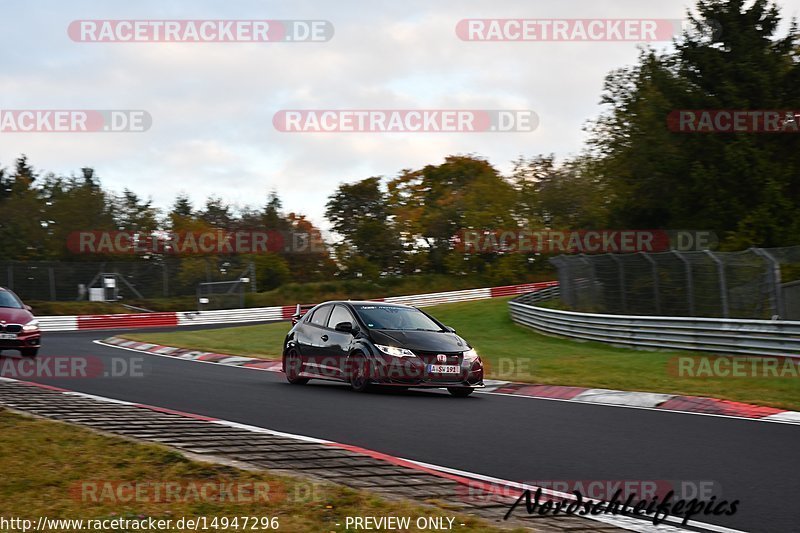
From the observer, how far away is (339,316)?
15.2 metres

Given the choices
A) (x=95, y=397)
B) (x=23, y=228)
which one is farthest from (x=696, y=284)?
(x=23, y=228)

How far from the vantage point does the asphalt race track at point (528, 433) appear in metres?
7.50

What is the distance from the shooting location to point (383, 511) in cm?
566

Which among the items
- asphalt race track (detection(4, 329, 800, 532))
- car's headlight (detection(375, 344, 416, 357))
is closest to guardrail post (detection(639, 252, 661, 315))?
asphalt race track (detection(4, 329, 800, 532))

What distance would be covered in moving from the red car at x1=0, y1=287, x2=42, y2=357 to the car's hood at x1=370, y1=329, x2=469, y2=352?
9146mm

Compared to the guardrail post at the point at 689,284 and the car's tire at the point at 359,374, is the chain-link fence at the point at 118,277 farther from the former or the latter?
the car's tire at the point at 359,374

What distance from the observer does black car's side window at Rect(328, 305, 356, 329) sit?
1499 centimetres

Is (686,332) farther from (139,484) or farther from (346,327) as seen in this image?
(139,484)

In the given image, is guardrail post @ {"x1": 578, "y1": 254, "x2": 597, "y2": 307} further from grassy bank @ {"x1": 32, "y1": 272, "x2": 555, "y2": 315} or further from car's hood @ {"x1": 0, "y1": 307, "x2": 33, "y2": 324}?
grassy bank @ {"x1": 32, "y1": 272, "x2": 555, "y2": 315}

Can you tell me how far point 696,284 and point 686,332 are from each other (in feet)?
4.11

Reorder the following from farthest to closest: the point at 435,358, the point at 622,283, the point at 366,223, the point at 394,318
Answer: the point at 366,223 < the point at 622,283 < the point at 394,318 < the point at 435,358

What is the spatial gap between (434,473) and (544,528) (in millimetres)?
1605

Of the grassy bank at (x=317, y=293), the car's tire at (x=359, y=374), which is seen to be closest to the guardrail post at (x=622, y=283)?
the car's tire at (x=359, y=374)

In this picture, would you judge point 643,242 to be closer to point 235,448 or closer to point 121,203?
point 235,448
